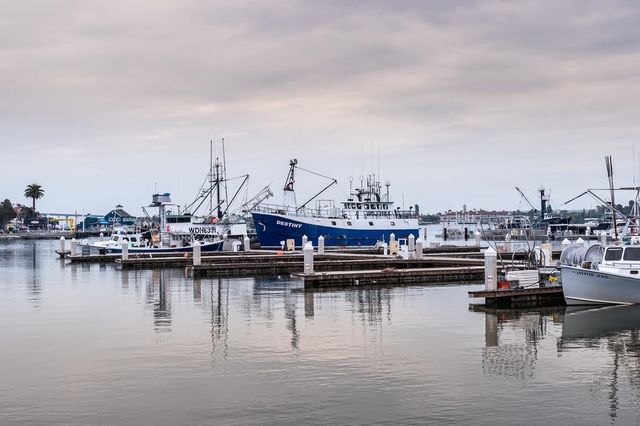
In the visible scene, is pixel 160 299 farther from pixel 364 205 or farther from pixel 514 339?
pixel 364 205

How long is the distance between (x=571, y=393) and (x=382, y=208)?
243 feet

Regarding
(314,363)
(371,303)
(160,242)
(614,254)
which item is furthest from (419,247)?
(314,363)

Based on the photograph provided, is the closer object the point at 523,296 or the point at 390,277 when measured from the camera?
the point at 523,296

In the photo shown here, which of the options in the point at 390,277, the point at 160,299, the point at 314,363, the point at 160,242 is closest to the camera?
the point at 314,363

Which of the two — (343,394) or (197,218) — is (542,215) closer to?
(197,218)

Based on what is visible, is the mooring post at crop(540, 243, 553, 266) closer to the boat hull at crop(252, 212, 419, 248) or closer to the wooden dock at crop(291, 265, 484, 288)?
the wooden dock at crop(291, 265, 484, 288)

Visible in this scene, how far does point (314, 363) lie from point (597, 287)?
1625 centimetres

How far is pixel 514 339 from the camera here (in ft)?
84.1

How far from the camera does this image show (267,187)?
97.1 meters

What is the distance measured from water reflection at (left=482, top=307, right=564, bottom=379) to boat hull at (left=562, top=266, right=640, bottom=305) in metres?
0.95

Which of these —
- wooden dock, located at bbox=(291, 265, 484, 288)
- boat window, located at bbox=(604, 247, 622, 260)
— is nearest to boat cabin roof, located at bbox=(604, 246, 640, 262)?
boat window, located at bbox=(604, 247, 622, 260)

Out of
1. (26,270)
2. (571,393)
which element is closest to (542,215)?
(26,270)

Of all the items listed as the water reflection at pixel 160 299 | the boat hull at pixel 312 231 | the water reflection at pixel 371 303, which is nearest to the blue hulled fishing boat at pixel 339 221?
the boat hull at pixel 312 231

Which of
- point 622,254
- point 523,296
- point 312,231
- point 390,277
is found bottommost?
point 523,296
